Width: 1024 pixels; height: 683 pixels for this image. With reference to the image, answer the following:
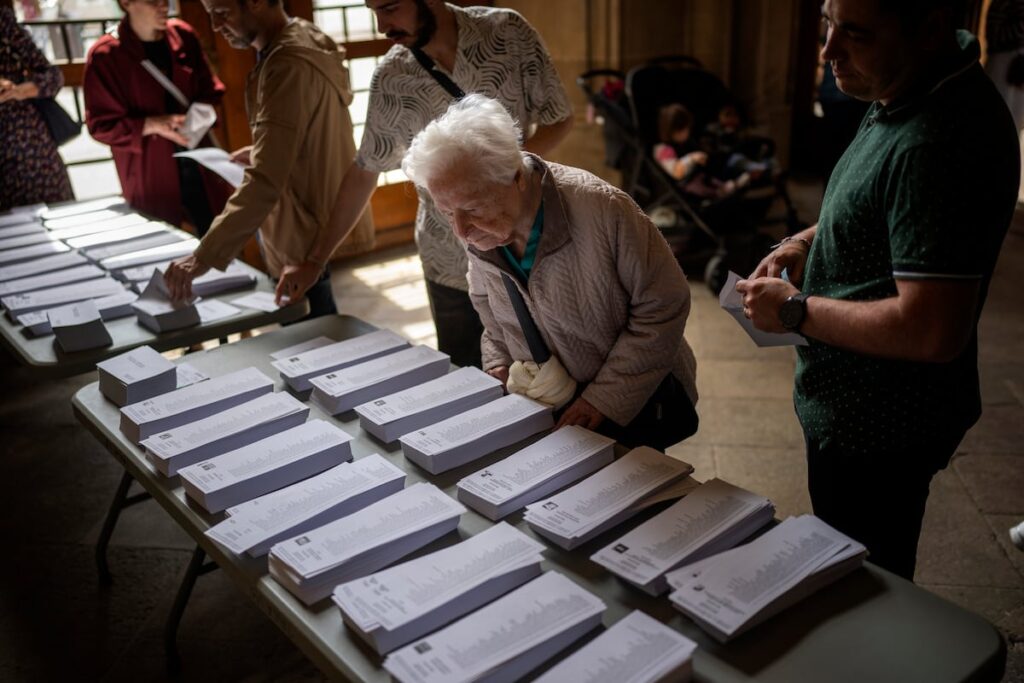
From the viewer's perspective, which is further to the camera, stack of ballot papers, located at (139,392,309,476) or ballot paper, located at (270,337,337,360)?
ballot paper, located at (270,337,337,360)

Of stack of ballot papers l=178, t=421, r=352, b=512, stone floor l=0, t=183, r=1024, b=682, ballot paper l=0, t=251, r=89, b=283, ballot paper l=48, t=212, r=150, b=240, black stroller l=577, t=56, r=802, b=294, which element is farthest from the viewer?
black stroller l=577, t=56, r=802, b=294

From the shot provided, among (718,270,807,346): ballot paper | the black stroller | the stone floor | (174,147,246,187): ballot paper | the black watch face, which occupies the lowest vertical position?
the stone floor

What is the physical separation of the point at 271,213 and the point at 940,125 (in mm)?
2003

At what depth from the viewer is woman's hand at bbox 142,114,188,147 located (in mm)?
3656

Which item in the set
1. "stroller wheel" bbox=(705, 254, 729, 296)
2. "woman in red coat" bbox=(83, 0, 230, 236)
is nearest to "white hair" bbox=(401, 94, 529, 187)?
"woman in red coat" bbox=(83, 0, 230, 236)

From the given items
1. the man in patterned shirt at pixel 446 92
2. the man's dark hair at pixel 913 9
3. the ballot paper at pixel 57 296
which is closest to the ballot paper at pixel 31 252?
the ballot paper at pixel 57 296

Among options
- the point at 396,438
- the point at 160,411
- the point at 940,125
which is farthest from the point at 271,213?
the point at 940,125

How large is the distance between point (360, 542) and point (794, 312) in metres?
0.82

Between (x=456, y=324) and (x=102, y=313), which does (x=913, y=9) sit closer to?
(x=456, y=324)

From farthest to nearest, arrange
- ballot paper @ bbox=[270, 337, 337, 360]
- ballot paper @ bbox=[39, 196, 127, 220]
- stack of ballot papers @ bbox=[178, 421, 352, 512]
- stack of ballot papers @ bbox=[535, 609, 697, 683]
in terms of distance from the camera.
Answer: ballot paper @ bbox=[39, 196, 127, 220] → ballot paper @ bbox=[270, 337, 337, 360] → stack of ballot papers @ bbox=[178, 421, 352, 512] → stack of ballot papers @ bbox=[535, 609, 697, 683]

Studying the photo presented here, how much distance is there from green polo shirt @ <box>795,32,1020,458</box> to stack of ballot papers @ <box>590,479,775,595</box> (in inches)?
9.9

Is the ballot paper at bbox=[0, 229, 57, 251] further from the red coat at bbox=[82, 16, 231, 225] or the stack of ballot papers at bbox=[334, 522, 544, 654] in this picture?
the stack of ballot papers at bbox=[334, 522, 544, 654]

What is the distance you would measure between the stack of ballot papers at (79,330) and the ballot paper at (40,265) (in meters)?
0.58

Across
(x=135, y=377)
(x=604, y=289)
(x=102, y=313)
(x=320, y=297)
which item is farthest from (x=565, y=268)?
(x=102, y=313)
